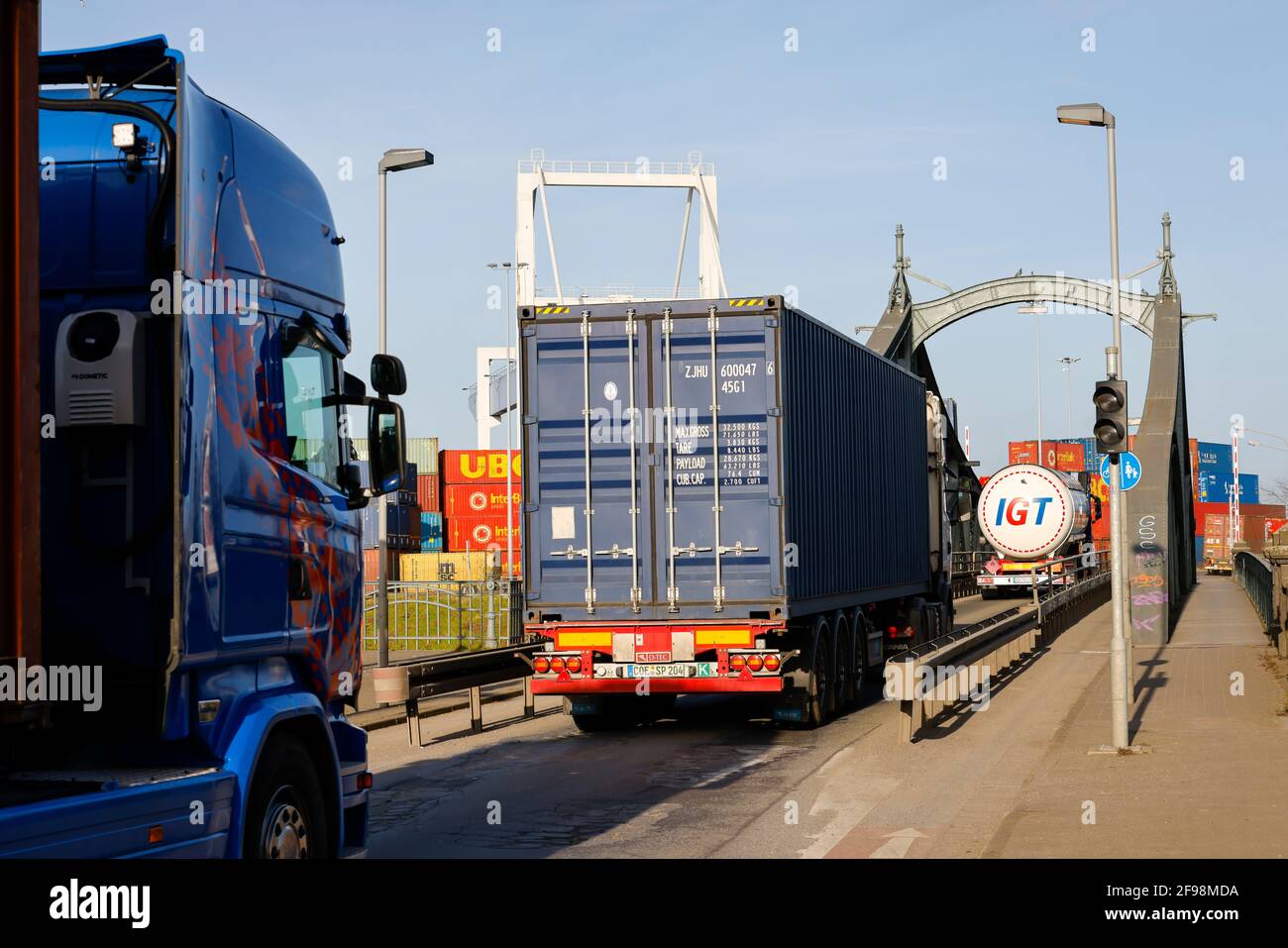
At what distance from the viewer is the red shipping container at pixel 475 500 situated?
72.8 m

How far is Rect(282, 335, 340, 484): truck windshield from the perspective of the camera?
726 centimetres

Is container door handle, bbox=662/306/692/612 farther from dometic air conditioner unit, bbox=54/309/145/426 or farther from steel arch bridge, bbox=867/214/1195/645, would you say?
steel arch bridge, bbox=867/214/1195/645

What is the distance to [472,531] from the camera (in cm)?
7238

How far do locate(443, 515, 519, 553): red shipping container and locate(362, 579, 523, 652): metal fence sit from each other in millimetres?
39692

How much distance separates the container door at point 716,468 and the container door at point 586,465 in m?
0.28

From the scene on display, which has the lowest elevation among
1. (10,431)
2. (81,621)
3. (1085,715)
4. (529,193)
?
(1085,715)

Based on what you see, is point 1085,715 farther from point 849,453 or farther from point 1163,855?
point 1163,855

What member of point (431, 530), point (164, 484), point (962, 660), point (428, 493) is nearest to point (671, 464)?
point (962, 660)

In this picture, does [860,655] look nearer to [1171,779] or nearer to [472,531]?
[1171,779]

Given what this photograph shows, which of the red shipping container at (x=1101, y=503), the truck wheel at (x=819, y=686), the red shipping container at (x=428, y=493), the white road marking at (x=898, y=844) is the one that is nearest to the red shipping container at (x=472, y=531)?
the red shipping container at (x=428, y=493)

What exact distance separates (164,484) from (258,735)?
43.6 inches
